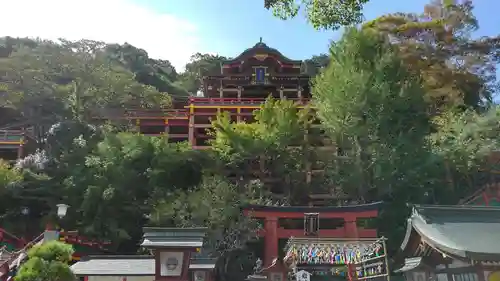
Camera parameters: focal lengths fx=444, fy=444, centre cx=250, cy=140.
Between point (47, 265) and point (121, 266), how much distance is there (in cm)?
417

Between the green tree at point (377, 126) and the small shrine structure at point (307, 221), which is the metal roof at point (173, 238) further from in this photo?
the green tree at point (377, 126)

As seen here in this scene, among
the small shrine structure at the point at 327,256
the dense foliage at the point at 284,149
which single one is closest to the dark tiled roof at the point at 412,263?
the small shrine structure at the point at 327,256

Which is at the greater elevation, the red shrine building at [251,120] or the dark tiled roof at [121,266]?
the red shrine building at [251,120]

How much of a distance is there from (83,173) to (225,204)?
9091 mm

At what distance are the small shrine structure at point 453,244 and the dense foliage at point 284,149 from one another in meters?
11.0

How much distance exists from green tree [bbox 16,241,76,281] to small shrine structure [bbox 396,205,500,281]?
805 cm

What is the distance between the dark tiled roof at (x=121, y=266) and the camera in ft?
45.4

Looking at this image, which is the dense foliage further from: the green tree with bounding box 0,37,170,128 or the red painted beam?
the red painted beam

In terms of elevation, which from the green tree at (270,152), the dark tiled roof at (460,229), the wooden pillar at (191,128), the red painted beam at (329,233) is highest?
the wooden pillar at (191,128)

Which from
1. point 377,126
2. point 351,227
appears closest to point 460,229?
point 351,227

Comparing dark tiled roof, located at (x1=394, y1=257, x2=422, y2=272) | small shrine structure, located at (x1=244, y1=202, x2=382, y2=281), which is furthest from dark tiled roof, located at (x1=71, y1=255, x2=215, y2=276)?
dark tiled roof, located at (x1=394, y1=257, x2=422, y2=272)

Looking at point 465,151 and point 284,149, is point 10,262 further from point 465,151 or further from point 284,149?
point 465,151

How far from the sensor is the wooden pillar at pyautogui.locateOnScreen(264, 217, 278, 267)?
19.7 meters

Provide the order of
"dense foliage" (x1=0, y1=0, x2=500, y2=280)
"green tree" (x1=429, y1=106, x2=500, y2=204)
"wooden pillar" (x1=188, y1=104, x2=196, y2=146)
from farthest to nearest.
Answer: "wooden pillar" (x1=188, y1=104, x2=196, y2=146) → "green tree" (x1=429, y1=106, x2=500, y2=204) → "dense foliage" (x1=0, y1=0, x2=500, y2=280)
